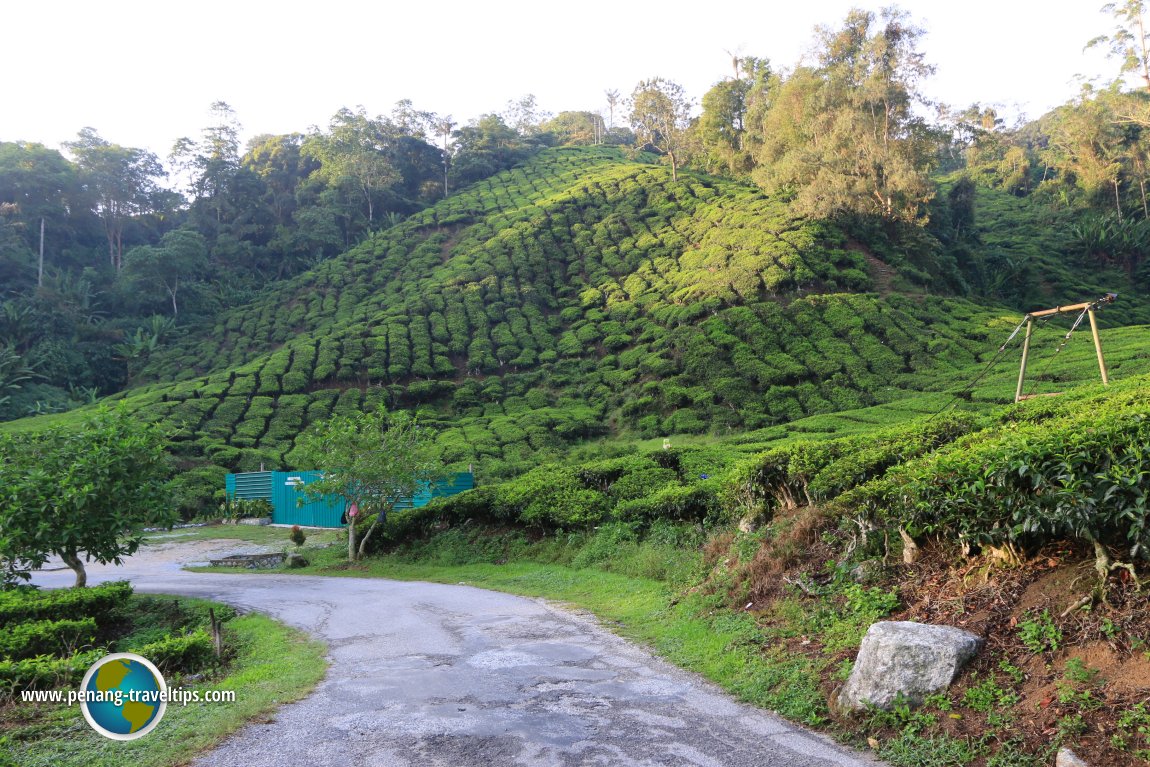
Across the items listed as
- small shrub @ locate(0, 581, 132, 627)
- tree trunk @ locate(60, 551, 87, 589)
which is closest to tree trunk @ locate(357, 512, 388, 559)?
tree trunk @ locate(60, 551, 87, 589)

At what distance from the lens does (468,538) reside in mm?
17484

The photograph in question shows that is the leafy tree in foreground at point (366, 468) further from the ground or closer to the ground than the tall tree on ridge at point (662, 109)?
closer to the ground

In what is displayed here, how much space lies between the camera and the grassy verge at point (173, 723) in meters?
5.16

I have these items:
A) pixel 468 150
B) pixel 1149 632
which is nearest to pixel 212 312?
pixel 468 150

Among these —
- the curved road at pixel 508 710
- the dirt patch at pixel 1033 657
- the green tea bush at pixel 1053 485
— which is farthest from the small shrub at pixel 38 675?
the green tea bush at pixel 1053 485

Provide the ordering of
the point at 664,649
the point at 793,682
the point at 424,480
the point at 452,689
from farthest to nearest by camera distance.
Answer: the point at 424,480, the point at 664,649, the point at 452,689, the point at 793,682

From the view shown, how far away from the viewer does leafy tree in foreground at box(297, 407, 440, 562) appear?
1802 cm

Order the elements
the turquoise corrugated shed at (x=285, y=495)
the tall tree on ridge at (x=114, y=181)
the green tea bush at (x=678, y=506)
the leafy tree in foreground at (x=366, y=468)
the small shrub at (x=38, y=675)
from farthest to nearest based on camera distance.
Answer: the tall tree on ridge at (x=114, y=181) < the turquoise corrugated shed at (x=285, y=495) < the leafy tree in foreground at (x=366, y=468) < the green tea bush at (x=678, y=506) < the small shrub at (x=38, y=675)

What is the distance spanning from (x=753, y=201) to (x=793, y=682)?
152 ft

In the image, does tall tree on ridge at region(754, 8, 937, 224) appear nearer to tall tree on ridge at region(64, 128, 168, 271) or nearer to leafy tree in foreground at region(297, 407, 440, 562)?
leafy tree in foreground at region(297, 407, 440, 562)

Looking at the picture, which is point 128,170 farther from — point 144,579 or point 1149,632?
point 1149,632

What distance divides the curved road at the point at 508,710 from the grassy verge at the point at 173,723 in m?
0.21

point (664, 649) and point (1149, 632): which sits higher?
point (1149, 632)

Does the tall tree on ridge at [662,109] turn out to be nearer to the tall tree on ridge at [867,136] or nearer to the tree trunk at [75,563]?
the tall tree on ridge at [867,136]
